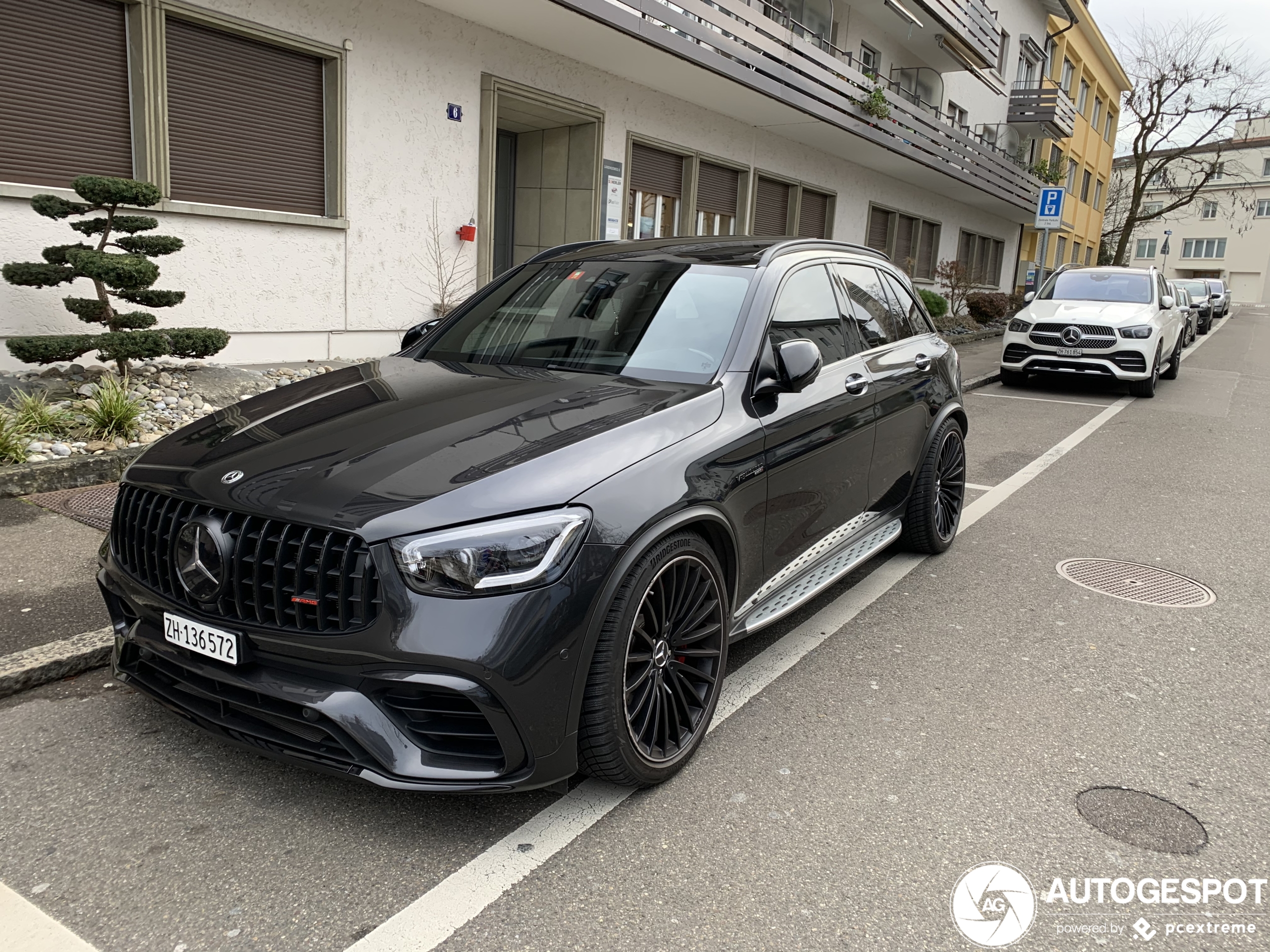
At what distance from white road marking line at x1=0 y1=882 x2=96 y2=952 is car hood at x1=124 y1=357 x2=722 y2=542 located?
107cm

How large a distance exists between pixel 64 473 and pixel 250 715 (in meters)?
3.89

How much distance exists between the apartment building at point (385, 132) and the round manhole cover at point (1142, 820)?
25.8ft

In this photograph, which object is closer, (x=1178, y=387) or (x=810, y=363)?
(x=810, y=363)

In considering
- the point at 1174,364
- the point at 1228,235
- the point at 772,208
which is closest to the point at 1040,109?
the point at 772,208

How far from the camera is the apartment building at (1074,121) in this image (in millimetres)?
32344

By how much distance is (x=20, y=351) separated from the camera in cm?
641

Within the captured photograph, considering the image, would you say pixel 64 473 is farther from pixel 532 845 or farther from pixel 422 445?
pixel 532 845

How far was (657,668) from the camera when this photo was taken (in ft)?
9.41

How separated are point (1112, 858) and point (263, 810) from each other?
2407mm

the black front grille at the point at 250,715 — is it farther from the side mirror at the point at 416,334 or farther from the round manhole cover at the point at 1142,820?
the round manhole cover at the point at 1142,820

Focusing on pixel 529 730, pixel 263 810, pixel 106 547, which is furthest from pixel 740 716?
pixel 106 547

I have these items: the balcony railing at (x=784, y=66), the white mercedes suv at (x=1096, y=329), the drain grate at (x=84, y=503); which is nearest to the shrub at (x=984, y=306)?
the balcony railing at (x=784, y=66)

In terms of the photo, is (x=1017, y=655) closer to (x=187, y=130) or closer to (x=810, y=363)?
(x=810, y=363)

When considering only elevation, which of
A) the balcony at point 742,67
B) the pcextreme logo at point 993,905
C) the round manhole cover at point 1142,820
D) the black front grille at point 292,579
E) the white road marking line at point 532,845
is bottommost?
the white road marking line at point 532,845
